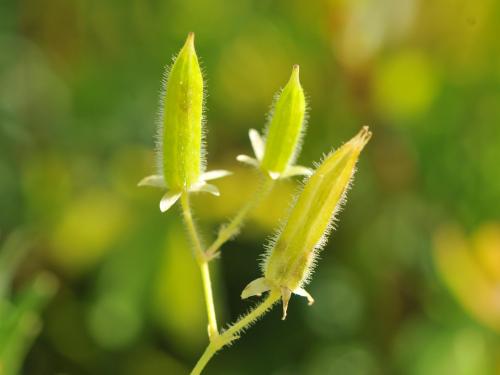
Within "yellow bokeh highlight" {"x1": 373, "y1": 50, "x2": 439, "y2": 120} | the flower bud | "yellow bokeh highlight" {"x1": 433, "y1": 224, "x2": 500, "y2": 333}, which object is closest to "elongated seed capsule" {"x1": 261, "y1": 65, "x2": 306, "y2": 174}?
the flower bud

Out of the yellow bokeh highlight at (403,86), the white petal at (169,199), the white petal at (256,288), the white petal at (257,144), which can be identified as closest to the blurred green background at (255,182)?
the yellow bokeh highlight at (403,86)

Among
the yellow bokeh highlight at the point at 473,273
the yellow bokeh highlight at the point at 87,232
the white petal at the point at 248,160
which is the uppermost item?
the yellow bokeh highlight at the point at 473,273

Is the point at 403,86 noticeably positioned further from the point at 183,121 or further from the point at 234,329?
the point at 234,329

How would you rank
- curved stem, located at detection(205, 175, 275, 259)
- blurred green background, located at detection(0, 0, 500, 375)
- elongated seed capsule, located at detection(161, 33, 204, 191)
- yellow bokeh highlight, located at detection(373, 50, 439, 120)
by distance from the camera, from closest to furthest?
elongated seed capsule, located at detection(161, 33, 204, 191), curved stem, located at detection(205, 175, 275, 259), blurred green background, located at detection(0, 0, 500, 375), yellow bokeh highlight, located at detection(373, 50, 439, 120)

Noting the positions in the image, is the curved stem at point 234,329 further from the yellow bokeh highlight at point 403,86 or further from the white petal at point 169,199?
the yellow bokeh highlight at point 403,86

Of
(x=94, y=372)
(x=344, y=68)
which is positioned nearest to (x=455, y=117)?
(x=344, y=68)

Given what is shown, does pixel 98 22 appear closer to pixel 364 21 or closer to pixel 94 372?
pixel 364 21

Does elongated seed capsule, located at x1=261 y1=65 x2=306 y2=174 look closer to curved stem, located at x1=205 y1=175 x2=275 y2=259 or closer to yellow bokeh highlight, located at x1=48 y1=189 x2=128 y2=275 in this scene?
curved stem, located at x1=205 y1=175 x2=275 y2=259
